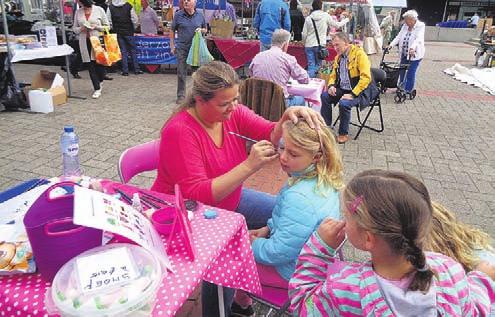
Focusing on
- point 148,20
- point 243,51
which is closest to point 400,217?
point 243,51

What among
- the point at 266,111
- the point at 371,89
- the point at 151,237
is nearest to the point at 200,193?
the point at 151,237

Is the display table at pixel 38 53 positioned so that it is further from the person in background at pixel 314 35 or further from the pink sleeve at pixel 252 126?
the pink sleeve at pixel 252 126

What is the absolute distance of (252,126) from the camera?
2264mm

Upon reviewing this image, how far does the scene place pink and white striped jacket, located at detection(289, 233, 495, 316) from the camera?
1.05 metres

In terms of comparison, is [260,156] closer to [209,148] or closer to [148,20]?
[209,148]

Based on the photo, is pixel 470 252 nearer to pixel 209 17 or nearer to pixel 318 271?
pixel 318 271

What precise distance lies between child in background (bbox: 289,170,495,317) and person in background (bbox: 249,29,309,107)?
3611 mm

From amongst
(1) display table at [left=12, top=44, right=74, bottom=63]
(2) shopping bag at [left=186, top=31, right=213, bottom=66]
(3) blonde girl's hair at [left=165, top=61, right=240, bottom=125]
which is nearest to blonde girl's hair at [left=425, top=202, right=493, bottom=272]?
(3) blonde girl's hair at [left=165, top=61, right=240, bottom=125]

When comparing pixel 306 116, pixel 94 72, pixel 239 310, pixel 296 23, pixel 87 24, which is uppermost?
pixel 87 24

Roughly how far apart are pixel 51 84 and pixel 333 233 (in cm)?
636

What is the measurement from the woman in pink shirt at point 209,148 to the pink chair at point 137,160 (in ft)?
0.89

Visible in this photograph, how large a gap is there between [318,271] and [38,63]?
11.2 m

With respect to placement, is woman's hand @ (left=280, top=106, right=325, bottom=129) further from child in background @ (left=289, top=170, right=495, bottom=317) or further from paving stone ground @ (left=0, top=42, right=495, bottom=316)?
paving stone ground @ (left=0, top=42, right=495, bottom=316)

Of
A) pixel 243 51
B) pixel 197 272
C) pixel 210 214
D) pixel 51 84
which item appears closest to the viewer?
pixel 197 272
